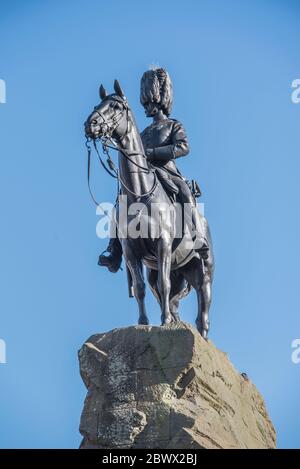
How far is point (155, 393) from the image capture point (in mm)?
25734

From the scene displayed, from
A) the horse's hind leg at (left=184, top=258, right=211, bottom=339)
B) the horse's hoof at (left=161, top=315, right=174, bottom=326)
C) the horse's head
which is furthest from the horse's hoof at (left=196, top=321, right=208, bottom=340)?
the horse's head

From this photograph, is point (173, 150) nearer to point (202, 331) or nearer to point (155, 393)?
point (202, 331)

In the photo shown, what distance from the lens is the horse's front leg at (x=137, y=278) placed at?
27719mm

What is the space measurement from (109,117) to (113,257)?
281 centimetres

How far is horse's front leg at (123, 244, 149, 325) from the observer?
27719 mm

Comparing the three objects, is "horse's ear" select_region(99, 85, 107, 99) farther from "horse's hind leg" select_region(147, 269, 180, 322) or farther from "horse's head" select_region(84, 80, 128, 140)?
"horse's hind leg" select_region(147, 269, 180, 322)

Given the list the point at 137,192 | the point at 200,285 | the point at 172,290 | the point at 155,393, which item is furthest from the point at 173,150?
the point at 155,393

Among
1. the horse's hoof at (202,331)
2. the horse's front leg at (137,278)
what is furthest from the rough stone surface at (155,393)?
the horse's hoof at (202,331)

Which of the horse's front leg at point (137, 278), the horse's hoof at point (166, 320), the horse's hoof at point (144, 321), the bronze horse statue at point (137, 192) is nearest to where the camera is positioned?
the horse's hoof at point (166, 320)

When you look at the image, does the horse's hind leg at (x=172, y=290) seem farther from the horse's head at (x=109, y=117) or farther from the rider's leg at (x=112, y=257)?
the horse's head at (x=109, y=117)

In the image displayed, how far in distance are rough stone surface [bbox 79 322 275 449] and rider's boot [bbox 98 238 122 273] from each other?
2.25m

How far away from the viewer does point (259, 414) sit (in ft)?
95.6

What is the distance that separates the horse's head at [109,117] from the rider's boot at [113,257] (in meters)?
2.15
